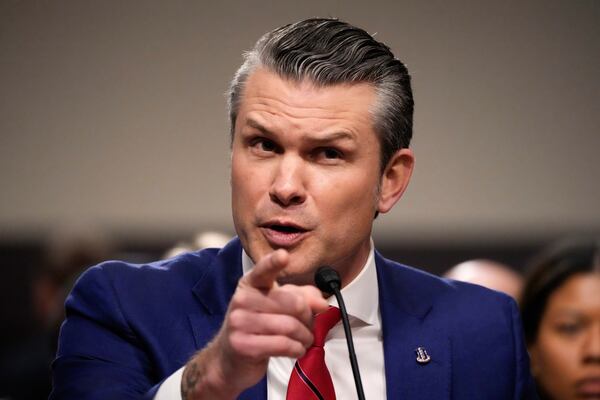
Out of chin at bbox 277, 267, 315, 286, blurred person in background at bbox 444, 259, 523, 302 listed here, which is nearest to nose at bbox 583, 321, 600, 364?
chin at bbox 277, 267, 315, 286

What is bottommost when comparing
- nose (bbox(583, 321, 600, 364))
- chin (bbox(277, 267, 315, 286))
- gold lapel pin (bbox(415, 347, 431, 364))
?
nose (bbox(583, 321, 600, 364))

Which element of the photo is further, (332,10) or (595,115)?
(595,115)

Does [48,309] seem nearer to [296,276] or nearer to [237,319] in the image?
[296,276]

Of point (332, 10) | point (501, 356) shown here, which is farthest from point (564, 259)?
point (332, 10)

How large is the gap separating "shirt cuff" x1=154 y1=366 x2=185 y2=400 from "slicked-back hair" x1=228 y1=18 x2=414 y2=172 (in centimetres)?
68

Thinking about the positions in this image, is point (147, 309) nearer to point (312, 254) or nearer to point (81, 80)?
point (312, 254)

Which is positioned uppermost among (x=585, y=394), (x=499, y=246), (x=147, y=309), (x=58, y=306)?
(x=147, y=309)

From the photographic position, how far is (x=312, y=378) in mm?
2068

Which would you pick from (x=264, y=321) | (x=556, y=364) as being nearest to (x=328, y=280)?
(x=264, y=321)

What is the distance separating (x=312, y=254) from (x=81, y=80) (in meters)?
4.21

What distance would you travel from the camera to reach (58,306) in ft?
13.4

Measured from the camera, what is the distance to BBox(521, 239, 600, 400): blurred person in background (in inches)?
115

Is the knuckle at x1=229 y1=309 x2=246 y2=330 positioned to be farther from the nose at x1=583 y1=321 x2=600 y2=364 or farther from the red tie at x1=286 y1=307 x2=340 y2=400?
the nose at x1=583 y1=321 x2=600 y2=364

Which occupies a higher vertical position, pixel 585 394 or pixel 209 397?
pixel 209 397
